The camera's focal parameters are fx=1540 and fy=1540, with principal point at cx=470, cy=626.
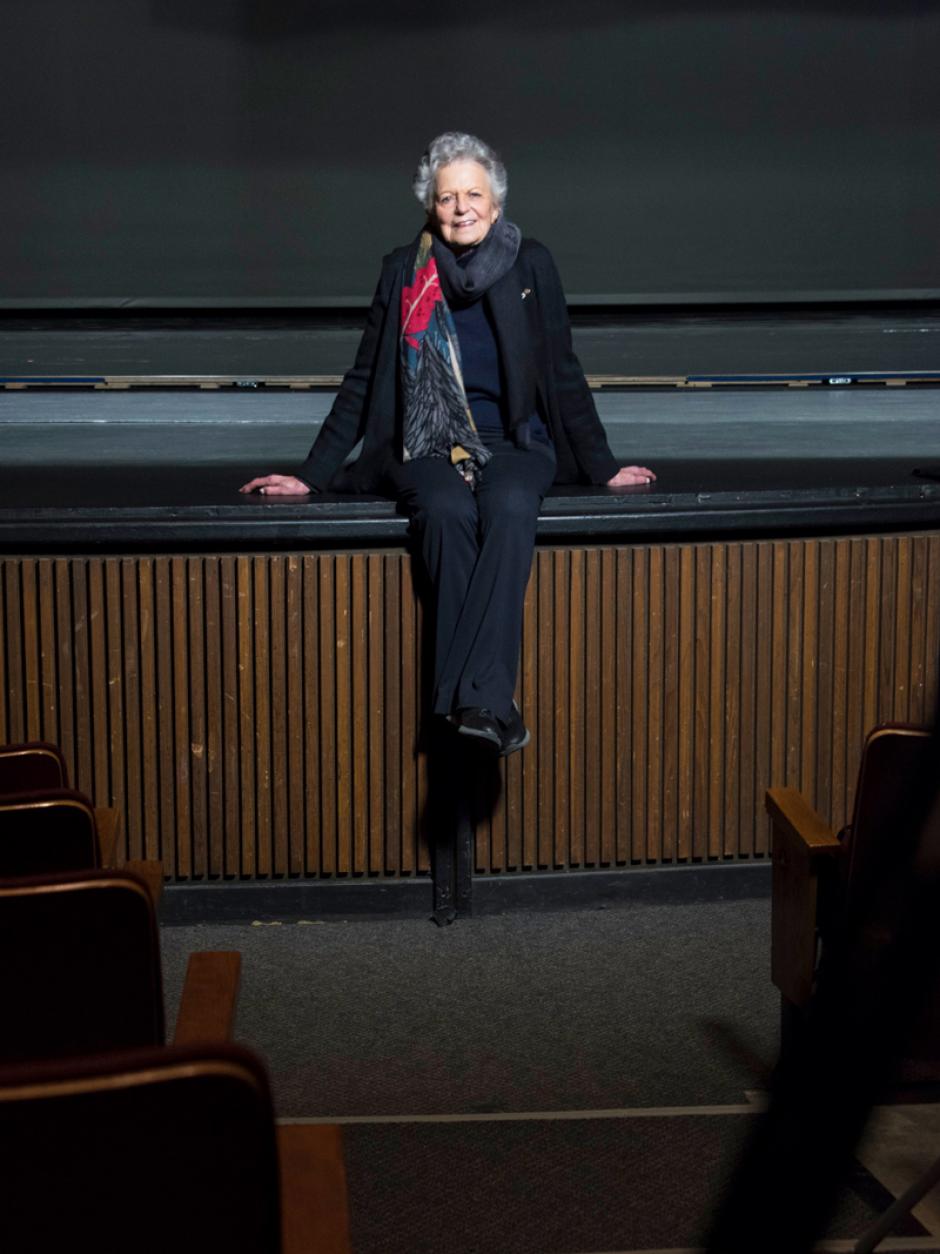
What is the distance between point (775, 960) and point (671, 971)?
363 mm

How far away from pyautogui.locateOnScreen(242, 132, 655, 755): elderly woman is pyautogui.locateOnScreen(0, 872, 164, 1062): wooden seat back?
42.5 inches

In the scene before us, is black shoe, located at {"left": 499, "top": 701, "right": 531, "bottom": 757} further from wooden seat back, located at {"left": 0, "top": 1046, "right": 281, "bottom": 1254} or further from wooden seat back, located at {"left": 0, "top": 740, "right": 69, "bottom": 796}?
wooden seat back, located at {"left": 0, "top": 1046, "right": 281, "bottom": 1254}

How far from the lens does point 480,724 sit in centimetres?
195

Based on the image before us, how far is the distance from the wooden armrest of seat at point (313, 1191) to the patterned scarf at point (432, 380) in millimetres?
1306

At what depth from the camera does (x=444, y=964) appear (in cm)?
200

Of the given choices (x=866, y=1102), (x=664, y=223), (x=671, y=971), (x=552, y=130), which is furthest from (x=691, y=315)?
(x=866, y=1102)

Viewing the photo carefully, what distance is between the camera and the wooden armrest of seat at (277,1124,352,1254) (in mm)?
778

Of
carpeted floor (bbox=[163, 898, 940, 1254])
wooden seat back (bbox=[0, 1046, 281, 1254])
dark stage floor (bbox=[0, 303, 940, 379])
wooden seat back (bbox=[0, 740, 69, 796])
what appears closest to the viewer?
wooden seat back (bbox=[0, 1046, 281, 1254])

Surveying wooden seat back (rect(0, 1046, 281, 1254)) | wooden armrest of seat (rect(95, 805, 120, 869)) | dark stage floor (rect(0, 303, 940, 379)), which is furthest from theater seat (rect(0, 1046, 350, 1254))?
dark stage floor (rect(0, 303, 940, 379))

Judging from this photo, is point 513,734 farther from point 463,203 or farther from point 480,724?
point 463,203

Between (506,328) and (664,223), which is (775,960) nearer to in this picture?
(506,328)

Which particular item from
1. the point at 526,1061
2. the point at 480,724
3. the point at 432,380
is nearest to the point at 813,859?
the point at 526,1061

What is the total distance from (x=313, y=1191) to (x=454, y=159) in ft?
5.09

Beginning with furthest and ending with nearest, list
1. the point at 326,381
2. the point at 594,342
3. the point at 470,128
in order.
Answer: the point at 470,128 → the point at 594,342 → the point at 326,381
